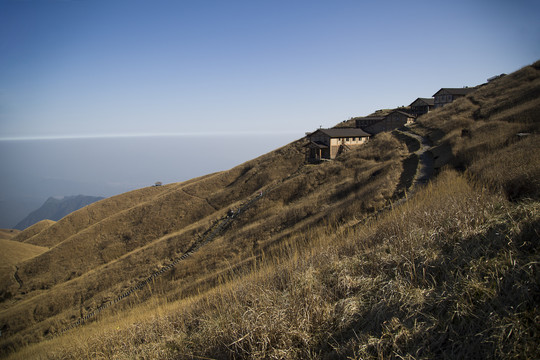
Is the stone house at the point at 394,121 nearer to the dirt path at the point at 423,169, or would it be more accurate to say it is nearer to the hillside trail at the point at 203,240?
the dirt path at the point at 423,169

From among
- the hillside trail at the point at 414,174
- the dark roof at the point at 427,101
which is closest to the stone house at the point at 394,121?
the dark roof at the point at 427,101

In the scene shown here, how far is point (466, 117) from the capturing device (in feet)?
122

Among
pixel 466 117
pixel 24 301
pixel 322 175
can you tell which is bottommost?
pixel 24 301

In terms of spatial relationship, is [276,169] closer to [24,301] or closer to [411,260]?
[24,301]

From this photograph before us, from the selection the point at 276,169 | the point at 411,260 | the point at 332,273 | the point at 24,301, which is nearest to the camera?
the point at 411,260

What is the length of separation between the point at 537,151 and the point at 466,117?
3275 centimetres

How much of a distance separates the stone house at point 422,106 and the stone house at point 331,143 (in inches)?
1194

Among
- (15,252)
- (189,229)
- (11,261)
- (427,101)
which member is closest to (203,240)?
(189,229)

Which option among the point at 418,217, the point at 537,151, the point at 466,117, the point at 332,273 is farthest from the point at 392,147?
the point at 332,273

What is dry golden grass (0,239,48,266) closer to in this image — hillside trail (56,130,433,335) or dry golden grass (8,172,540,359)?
hillside trail (56,130,433,335)

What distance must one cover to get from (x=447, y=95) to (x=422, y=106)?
660cm

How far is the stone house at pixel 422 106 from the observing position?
2933 inches

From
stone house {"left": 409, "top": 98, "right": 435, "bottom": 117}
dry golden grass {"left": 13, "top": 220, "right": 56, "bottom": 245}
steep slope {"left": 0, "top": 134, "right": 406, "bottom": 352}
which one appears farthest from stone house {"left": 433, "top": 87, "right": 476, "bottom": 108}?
dry golden grass {"left": 13, "top": 220, "right": 56, "bottom": 245}

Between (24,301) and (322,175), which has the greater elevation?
(322,175)
